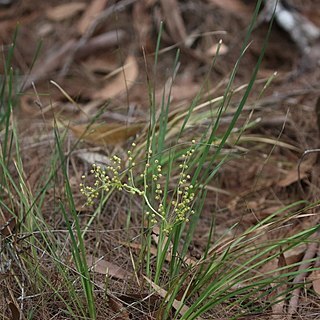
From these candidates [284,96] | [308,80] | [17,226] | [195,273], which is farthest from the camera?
[308,80]

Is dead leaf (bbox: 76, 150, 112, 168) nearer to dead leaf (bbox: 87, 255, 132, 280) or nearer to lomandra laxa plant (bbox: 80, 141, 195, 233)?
lomandra laxa plant (bbox: 80, 141, 195, 233)

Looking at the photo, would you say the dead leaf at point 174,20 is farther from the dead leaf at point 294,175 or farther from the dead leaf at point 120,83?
the dead leaf at point 294,175

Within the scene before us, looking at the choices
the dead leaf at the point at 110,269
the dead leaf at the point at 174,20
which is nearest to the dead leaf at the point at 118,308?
the dead leaf at the point at 110,269

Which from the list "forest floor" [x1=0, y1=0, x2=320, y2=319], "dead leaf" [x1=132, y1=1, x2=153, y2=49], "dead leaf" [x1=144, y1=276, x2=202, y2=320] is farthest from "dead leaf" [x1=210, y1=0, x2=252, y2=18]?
"dead leaf" [x1=144, y1=276, x2=202, y2=320]

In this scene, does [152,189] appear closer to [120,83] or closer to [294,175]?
[294,175]

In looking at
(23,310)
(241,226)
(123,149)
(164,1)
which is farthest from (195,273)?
(164,1)

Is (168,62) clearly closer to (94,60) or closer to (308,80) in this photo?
(94,60)

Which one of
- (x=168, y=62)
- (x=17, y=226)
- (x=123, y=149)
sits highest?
(x=17, y=226)

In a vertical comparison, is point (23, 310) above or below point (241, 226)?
above

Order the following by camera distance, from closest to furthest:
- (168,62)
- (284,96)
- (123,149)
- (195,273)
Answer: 1. (195,273)
2. (123,149)
3. (284,96)
4. (168,62)
